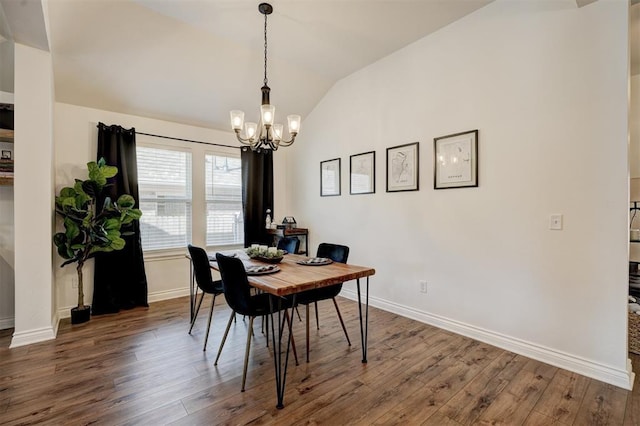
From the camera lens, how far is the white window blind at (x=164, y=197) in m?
3.85

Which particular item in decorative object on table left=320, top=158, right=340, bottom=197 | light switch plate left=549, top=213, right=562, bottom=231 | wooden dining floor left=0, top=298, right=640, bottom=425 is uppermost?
decorative object on table left=320, top=158, right=340, bottom=197

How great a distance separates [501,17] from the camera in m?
2.60

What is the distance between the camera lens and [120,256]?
11.6ft

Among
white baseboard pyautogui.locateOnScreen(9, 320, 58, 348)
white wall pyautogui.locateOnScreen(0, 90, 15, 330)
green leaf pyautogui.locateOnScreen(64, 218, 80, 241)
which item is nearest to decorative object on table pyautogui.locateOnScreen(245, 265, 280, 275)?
green leaf pyautogui.locateOnScreen(64, 218, 80, 241)

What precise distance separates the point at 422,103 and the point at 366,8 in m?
1.06

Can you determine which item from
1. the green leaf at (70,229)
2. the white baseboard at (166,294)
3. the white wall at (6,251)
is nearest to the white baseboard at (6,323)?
the white wall at (6,251)

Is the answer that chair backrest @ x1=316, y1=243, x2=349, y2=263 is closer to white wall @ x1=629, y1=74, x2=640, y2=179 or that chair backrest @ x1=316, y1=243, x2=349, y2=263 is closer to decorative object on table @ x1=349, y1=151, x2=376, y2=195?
decorative object on table @ x1=349, y1=151, x2=376, y2=195

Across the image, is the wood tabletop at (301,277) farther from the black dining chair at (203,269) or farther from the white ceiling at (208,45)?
the white ceiling at (208,45)

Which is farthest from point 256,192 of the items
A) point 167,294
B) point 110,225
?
point 110,225

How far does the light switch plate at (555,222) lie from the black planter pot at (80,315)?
4.44m

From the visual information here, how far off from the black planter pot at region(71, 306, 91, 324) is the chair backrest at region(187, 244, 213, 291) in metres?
1.54

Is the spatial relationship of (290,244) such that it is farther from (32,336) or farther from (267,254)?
(32,336)

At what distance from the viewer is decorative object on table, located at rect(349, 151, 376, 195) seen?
371 cm

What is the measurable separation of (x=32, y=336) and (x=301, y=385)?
2.49 m
